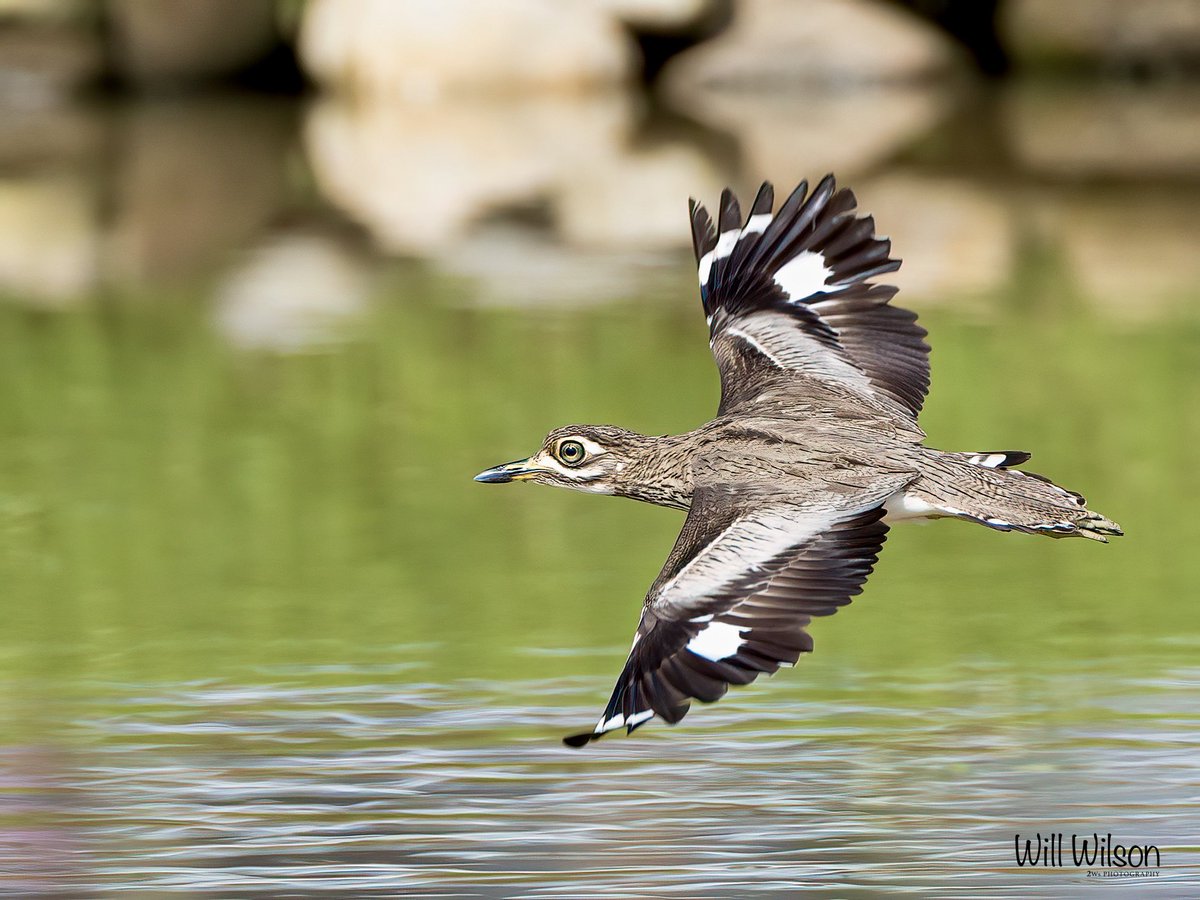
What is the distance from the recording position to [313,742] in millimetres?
6590

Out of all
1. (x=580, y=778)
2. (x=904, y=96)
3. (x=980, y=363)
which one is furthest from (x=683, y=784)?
(x=904, y=96)

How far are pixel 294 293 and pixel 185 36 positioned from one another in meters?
11.8

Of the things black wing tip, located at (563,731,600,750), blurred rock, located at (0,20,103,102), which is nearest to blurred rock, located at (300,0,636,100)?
blurred rock, located at (0,20,103,102)

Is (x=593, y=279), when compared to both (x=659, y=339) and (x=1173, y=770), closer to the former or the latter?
(x=659, y=339)

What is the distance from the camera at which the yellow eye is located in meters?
6.88

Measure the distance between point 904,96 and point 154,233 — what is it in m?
10.1

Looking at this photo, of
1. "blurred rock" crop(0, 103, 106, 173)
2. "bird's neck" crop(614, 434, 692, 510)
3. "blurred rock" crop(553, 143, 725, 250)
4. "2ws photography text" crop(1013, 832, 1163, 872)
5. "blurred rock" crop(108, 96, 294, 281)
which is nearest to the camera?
"2ws photography text" crop(1013, 832, 1163, 872)

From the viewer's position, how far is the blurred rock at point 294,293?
12.6 metres

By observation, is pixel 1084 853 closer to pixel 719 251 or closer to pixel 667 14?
pixel 719 251

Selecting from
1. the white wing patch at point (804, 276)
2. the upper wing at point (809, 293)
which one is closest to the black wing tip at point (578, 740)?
the upper wing at point (809, 293)

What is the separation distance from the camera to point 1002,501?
6086mm

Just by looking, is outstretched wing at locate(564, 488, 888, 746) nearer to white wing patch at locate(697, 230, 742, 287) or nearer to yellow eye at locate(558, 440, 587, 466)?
yellow eye at locate(558, 440, 587, 466)

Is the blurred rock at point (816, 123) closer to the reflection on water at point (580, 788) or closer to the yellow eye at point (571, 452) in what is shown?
the yellow eye at point (571, 452)

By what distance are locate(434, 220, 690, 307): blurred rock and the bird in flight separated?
6.07 metres
